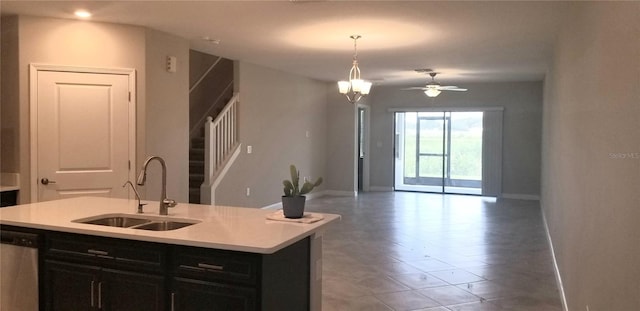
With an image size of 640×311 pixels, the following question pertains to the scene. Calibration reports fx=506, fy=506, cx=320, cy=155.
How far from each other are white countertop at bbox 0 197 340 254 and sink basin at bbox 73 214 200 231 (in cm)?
5

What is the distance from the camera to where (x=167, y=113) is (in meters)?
5.99

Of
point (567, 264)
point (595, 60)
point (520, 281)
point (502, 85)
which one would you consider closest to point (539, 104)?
point (502, 85)

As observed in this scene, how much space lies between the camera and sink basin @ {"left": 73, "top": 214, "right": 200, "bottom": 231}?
3221 millimetres

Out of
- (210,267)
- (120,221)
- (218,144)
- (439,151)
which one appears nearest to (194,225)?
(210,267)

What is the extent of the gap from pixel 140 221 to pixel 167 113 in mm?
2859

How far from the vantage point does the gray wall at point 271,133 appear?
8.12 m

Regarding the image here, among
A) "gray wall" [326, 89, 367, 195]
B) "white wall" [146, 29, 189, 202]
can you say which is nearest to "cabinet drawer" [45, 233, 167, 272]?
"white wall" [146, 29, 189, 202]

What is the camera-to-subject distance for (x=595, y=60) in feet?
8.75

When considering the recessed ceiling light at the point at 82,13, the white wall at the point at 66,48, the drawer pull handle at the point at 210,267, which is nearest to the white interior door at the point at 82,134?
the white wall at the point at 66,48

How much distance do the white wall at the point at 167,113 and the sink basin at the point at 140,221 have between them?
7.61ft

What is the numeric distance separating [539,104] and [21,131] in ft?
A: 31.8

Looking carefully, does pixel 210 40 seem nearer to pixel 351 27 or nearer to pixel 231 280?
pixel 351 27

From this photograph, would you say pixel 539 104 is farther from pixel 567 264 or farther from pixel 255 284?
pixel 255 284

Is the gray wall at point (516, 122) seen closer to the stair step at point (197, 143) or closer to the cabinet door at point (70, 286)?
the stair step at point (197, 143)
